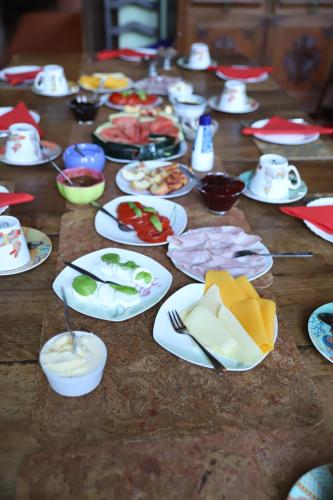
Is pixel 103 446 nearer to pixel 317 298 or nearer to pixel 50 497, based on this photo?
pixel 50 497

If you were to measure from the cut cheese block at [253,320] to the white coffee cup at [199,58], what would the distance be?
1792mm

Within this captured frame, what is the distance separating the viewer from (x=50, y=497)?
60 cm

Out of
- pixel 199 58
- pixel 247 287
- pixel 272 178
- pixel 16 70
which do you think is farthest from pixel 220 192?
pixel 16 70

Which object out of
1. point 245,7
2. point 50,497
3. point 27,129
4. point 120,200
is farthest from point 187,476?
point 245,7

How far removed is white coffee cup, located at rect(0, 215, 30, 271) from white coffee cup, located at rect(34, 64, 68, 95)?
1.15 metres

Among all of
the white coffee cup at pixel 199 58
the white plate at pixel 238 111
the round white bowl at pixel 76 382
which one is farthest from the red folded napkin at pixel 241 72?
the round white bowl at pixel 76 382

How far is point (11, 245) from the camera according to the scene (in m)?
0.93

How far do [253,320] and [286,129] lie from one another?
102 cm

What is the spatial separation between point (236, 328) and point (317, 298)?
0.26 meters

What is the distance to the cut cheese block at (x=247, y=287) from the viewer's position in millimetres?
852

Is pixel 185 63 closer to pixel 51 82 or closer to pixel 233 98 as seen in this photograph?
pixel 233 98

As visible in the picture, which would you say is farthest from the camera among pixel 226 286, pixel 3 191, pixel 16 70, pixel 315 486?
pixel 16 70

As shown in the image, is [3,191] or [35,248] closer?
[35,248]

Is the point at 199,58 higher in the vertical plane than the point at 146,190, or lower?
higher
